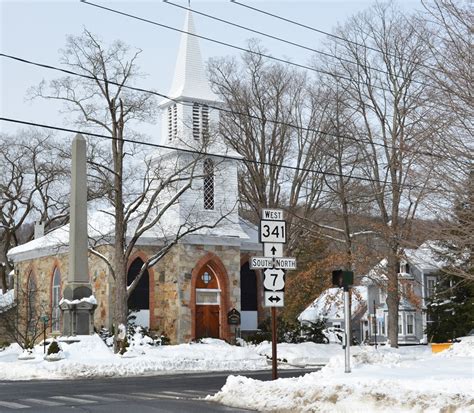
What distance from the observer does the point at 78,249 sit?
31.2 metres

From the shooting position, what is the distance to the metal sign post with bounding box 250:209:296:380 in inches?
683

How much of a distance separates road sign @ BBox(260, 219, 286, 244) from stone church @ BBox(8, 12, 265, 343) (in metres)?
22.0

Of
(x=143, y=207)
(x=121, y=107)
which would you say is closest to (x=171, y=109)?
(x=143, y=207)

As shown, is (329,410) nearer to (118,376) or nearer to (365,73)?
(118,376)

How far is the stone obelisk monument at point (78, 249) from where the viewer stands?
103 feet

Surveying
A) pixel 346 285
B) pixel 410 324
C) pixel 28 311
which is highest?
pixel 346 285

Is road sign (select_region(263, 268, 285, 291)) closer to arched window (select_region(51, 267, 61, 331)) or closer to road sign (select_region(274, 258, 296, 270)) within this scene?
road sign (select_region(274, 258, 296, 270))

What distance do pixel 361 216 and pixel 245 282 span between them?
951 cm

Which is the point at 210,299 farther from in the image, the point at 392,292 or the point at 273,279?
the point at 273,279

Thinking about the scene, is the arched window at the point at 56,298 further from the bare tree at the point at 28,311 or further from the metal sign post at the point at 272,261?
the metal sign post at the point at 272,261

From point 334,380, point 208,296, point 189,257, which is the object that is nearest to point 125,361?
point 189,257

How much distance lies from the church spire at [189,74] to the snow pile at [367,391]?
86.0 feet

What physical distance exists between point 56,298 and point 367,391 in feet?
110

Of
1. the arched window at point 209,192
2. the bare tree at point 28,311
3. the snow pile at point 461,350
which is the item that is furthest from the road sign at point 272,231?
the bare tree at point 28,311
